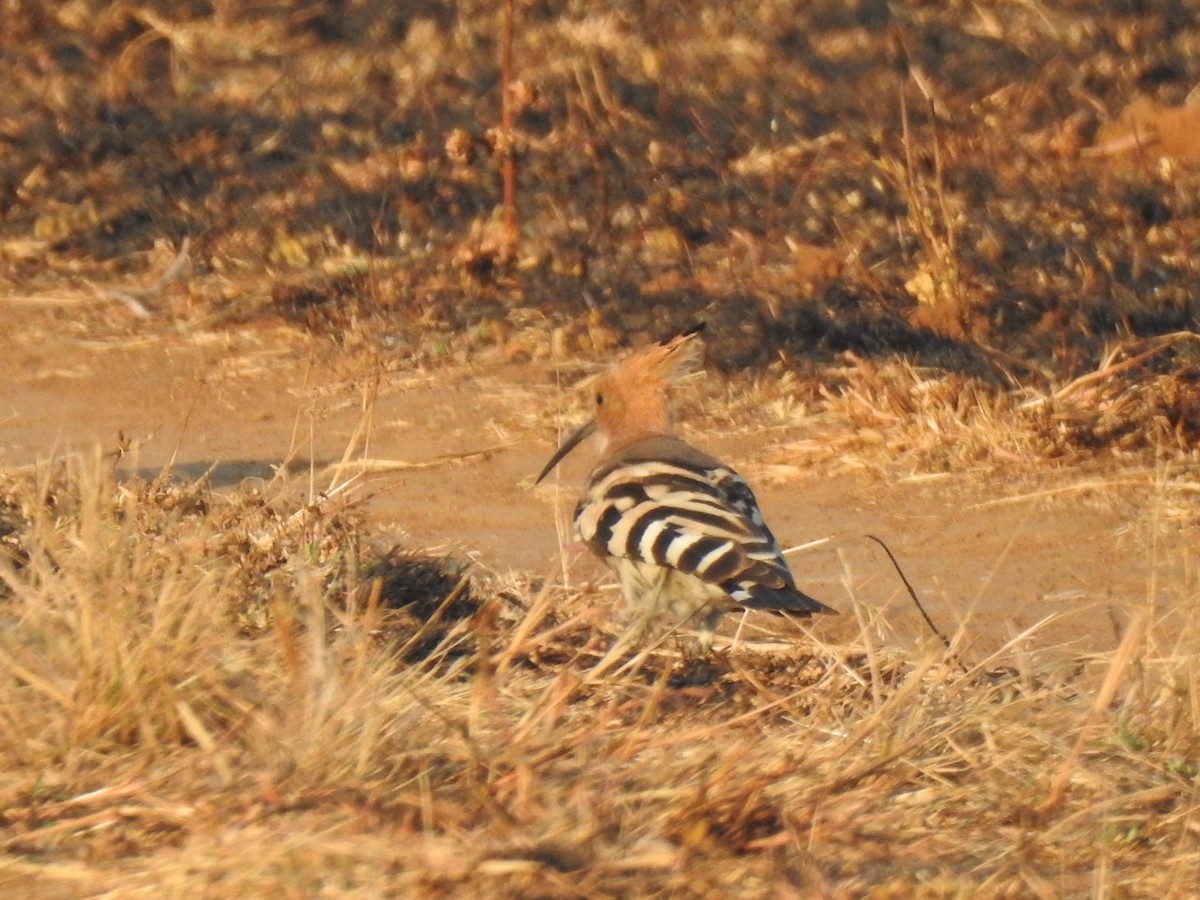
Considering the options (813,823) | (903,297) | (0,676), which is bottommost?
(903,297)

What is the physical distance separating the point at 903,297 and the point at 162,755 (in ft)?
17.4

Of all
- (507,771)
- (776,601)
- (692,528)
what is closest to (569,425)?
(692,528)

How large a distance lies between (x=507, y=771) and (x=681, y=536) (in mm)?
1717

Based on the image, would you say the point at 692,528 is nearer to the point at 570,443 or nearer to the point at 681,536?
the point at 681,536

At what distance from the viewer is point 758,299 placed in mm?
8094

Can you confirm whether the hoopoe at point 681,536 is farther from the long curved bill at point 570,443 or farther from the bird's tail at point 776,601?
the long curved bill at point 570,443

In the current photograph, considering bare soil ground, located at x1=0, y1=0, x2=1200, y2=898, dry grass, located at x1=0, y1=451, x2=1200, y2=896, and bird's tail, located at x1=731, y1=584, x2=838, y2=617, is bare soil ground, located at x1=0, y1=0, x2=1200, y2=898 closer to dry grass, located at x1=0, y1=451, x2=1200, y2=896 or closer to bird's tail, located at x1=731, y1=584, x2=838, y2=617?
dry grass, located at x1=0, y1=451, x2=1200, y2=896

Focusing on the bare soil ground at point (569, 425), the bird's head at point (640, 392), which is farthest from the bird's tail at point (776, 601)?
the bird's head at point (640, 392)

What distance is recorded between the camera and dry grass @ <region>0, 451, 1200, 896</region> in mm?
2850

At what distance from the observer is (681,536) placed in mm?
4738

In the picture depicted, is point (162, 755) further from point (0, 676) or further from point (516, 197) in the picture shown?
point (516, 197)

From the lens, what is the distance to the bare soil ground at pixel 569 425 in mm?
3064

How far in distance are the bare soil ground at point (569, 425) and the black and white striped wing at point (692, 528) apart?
16 centimetres

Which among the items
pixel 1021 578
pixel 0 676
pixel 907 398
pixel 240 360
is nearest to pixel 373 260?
pixel 240 360
